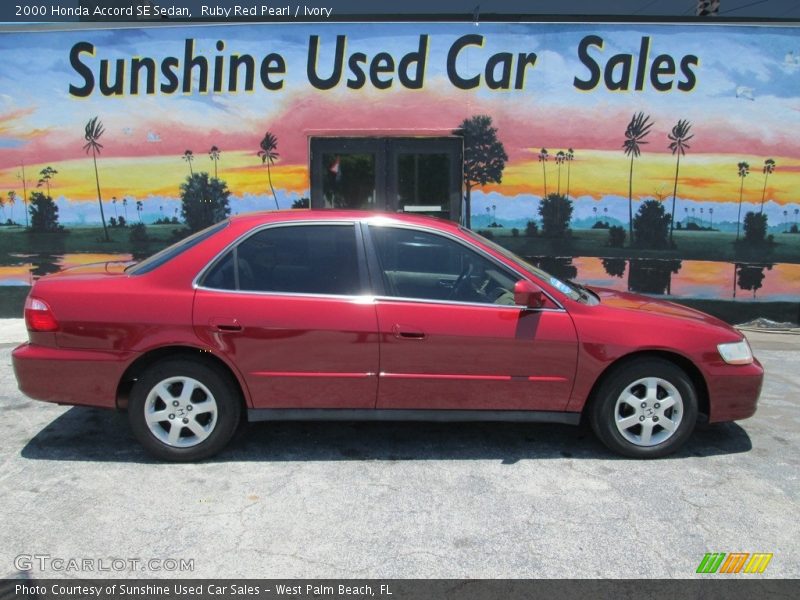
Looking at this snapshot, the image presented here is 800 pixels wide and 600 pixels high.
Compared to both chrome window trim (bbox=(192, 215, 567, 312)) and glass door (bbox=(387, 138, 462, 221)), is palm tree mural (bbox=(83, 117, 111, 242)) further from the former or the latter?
chrome window trim (bbox=(192, 215, 567, 312))

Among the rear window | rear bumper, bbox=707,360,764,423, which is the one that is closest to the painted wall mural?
the rear window

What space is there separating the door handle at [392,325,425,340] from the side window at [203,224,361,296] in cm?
35

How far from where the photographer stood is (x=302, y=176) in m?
8.46

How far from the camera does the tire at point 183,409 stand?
12.9ft

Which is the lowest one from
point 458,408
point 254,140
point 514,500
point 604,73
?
point 514,500

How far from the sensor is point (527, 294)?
3883 mm

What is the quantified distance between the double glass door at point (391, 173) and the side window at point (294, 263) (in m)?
4.30

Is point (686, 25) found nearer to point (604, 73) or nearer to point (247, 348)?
point (604, 73)

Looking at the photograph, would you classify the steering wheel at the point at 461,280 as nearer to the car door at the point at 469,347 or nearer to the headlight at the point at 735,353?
the car door at the point at 469,347

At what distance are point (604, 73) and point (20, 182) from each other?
7.91m

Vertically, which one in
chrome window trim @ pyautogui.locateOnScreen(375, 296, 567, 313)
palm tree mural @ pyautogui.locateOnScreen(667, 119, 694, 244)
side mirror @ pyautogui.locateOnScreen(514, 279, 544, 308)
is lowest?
chrome window trim @ pyautogui.locateOnScreen(375, 296, 567, 313)

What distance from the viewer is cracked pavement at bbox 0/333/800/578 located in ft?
9.95

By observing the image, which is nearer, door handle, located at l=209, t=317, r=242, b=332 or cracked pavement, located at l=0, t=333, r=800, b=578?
cracked pavement, located at l=0, t=333, r=800, b=578

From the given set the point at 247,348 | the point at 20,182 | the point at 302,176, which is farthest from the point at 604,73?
the point at 20,182
